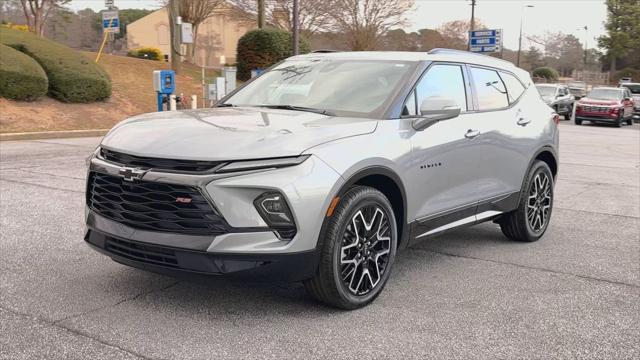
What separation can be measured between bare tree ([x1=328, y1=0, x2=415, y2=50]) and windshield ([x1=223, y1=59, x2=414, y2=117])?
41960 millimetres

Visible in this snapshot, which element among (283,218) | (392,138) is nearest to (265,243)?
(283,218)

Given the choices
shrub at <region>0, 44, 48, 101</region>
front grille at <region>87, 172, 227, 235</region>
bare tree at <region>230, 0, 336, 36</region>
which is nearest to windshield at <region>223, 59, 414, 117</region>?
front grille at <region>87, 172, 227, 235</region>

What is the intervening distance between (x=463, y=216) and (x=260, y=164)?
87.3 inches

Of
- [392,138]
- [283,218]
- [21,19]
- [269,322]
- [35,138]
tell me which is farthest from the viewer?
[21,19]

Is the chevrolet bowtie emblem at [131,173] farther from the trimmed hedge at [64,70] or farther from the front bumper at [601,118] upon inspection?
the front bumper at [601,118]

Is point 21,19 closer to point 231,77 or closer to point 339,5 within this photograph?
point 339,5

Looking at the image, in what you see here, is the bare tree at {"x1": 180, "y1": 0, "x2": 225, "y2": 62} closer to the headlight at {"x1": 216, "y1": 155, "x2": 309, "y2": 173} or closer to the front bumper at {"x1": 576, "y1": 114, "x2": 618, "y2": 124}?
the front bumper at {"x1": 576, "y1": 114, "x2": 618, "y2": 124}

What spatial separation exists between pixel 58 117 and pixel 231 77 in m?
4.97

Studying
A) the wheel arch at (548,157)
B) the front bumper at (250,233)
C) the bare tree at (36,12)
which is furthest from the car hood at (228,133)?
the bare tree at (36,12)

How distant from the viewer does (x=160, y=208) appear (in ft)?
12.0

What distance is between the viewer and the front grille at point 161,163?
11.6 feet

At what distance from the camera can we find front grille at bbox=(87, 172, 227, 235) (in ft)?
11.6

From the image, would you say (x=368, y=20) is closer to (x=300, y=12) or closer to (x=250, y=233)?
(x=300, y=12)

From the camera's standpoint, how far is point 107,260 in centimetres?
509
